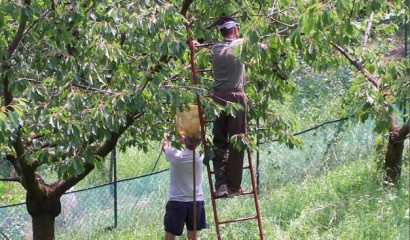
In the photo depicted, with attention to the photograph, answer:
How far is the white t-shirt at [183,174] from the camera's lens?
7289mm

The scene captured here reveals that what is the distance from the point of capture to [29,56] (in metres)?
5.82

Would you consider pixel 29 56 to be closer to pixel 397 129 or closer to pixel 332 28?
pixel 332 28

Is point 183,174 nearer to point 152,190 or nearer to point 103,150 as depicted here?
point 103,150

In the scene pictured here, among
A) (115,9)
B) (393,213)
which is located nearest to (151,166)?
(393,213)

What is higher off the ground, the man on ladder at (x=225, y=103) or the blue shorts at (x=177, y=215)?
the man on ladder at (x=225, y=103)

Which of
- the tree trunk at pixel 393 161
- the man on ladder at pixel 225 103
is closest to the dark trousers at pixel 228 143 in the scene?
the man on ladder at pixel 225 103

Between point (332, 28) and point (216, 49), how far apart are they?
127cm

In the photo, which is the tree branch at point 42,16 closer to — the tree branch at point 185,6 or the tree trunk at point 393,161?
the tree branch at point 185,6

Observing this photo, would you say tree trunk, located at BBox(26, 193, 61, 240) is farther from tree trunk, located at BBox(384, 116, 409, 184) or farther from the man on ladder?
tree trunk, located at BBox(384, 116, 409, 184)

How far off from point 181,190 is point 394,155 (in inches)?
115

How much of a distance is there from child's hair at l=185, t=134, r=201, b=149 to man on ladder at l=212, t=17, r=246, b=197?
0.23 metres

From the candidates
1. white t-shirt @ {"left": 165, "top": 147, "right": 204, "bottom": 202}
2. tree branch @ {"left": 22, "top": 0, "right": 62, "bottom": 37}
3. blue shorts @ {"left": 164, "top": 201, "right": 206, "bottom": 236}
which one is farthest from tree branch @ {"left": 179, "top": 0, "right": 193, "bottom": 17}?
blue shorts @ {"left": 164, "top": 201, "right": 206, "bottom": 236}

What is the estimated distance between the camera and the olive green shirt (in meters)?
6.06

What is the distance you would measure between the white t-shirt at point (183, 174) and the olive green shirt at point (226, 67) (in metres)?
1.21
